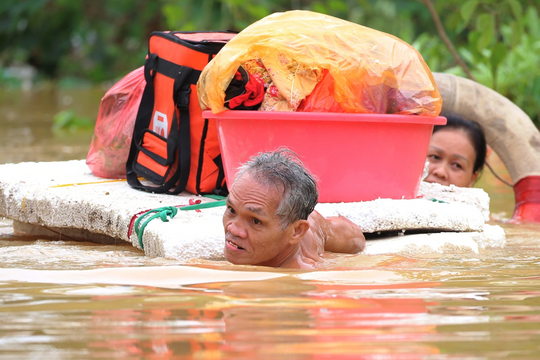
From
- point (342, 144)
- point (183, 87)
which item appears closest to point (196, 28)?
point (183, 87)

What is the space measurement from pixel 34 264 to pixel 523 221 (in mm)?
3328

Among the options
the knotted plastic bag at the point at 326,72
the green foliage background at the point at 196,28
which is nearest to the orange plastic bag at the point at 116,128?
the knotted plastic bag at the point at 326,72

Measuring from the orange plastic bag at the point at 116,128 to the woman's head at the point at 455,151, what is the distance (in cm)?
218

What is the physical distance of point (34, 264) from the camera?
2803 millimetres

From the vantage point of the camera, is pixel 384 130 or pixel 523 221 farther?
pixel 523 221

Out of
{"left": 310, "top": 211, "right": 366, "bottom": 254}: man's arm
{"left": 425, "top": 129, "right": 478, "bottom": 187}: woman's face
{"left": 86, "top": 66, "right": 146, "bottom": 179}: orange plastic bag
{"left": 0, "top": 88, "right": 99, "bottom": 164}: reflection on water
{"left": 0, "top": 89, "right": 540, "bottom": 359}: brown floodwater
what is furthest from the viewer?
{"left": 0, "top": 88, "right": 99, "bottom": 164}: reflection on water

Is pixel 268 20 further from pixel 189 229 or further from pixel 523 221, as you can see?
pixel 523 221

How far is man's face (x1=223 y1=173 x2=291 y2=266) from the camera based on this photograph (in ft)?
9.02

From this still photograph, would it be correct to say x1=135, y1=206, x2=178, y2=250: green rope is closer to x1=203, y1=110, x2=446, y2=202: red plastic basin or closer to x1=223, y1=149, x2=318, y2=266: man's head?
x1=203, y1=110, x2=446, y2=202: red plastic basin

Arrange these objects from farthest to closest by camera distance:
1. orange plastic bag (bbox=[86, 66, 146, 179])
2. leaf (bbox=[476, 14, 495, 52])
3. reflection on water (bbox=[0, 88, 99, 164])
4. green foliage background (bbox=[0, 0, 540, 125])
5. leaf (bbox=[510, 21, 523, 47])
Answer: green foliage background (bbox=[0, 0, 540, 125])
reflection on water (bbox=[0, 88, 99, 164])
leaf (bbox=[510, 21, 523, 47])
leaf (bbox=[476, 14, 495, 52])
orange plastic bag (bbox=[86, 66, 146, 179])

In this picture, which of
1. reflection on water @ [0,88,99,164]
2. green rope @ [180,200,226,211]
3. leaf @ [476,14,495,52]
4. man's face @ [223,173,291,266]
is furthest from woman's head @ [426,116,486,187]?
reflection on water @ [0,88,99,164]

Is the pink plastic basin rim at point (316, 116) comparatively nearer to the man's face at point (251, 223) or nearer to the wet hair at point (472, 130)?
the man's face at point (251, 223)

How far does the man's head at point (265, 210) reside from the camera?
2.76m

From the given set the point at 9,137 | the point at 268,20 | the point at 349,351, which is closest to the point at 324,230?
the point at 268,20
